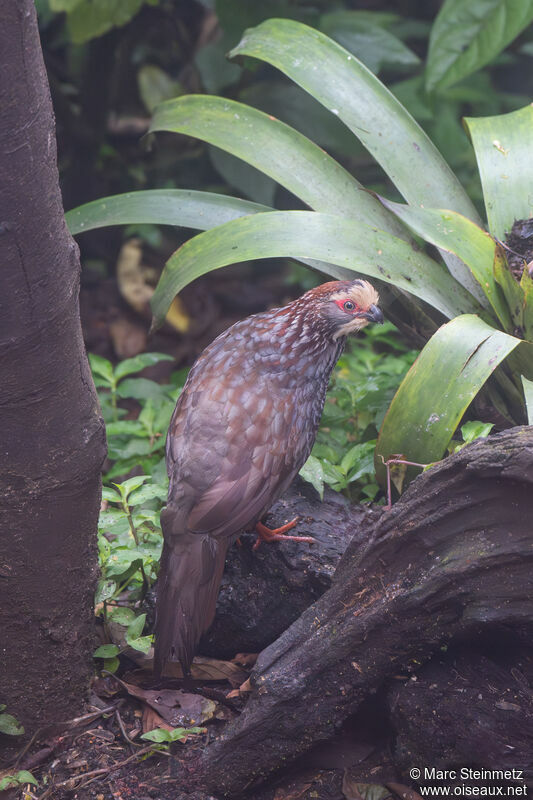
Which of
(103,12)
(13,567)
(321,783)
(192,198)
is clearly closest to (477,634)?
(321,783)

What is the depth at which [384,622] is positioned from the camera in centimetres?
190

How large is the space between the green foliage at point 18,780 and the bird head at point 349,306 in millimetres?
1659

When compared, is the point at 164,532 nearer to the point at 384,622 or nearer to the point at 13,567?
the point at 13,567

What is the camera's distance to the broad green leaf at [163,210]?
3143 mm

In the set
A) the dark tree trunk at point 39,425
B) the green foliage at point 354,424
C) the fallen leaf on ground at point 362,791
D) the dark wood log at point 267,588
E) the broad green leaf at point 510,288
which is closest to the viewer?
the dark tree trunk at point 39,425

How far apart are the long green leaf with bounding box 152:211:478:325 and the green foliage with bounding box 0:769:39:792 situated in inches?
65.9

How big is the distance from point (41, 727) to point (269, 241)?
67.8 inches

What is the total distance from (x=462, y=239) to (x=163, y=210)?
3.95ft

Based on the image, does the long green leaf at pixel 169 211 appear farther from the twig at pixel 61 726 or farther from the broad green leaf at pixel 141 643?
the twig at pixel 61 726

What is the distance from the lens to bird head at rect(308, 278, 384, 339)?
2.70 m

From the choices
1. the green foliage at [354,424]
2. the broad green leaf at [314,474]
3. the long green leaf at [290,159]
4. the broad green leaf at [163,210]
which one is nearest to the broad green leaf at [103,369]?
the broad green leaf at [163,210]

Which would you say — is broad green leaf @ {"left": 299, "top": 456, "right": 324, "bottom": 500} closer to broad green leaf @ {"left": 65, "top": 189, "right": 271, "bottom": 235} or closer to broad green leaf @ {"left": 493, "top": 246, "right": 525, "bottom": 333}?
broad green leaf @ {"left": 493, "top": 246, "right": 525, "bottom": 333}

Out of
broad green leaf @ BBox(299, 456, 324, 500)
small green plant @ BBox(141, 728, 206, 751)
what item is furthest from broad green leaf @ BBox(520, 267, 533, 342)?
small green plant @ BBox(141, 728, 206, 751)

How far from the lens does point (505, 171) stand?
3.07 metres
